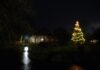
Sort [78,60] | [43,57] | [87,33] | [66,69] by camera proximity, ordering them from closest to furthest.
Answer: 1. [66,69]
2. [78,60]
3. [43,57]
4. [87,33]

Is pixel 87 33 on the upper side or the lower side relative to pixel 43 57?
upper

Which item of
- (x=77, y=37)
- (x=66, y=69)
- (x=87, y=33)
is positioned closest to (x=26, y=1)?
(x=66, y=69)

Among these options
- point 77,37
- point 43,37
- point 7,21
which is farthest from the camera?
point 43,37

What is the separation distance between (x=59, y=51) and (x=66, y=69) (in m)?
13.7

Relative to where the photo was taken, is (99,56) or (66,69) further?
(99,56)

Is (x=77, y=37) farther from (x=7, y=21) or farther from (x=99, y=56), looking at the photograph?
(x=7, y=21)

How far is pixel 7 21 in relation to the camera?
34.2 ft

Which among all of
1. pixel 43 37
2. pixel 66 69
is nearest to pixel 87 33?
pixel 43 37

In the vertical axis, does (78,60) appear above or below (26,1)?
below

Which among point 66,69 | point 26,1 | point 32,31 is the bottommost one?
point 66,69

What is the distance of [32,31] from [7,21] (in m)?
1.50

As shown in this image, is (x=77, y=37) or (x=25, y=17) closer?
(x=25, y=17)

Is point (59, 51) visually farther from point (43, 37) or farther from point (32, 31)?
point (43, 37)

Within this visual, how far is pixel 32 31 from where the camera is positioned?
11.7 m
